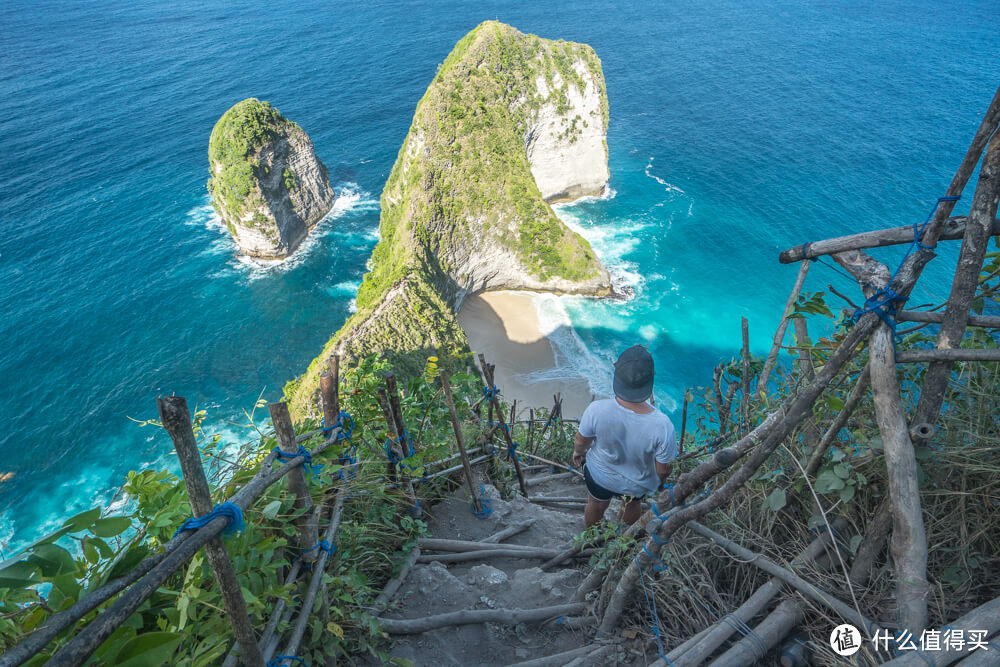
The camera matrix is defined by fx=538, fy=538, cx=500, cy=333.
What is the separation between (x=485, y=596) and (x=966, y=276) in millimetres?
3706

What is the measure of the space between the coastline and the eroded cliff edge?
1109 millimetres

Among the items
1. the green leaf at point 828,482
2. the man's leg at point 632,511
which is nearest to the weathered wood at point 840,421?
the green leaf at point 828,482

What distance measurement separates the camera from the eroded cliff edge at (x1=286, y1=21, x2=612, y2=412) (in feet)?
74.4

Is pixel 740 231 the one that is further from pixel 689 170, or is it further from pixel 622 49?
pixel 622 49

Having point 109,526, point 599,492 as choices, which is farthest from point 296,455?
point 599,492

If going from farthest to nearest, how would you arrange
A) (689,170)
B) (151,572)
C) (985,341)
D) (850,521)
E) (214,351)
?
(689,170)
(214,351)
(985,341)
(850,521)
(151,572)

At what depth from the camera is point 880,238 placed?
2904 mm

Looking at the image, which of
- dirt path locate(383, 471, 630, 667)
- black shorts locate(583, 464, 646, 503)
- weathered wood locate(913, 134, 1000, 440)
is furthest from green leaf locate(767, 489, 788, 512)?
dirt path locate(383, 471, 630, 667)

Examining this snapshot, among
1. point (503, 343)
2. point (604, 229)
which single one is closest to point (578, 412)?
point (503, 343)

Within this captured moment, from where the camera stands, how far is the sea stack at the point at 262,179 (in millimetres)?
31516

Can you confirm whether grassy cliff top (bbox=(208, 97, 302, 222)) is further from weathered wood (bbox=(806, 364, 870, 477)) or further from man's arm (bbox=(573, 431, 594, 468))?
weathered wood (bbox=(806, 364, 870, 477))

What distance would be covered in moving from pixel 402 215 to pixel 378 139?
18803 millimetres

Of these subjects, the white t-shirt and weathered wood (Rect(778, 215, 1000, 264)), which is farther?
the white t-shirt

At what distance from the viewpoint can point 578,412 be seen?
75.7 feet
